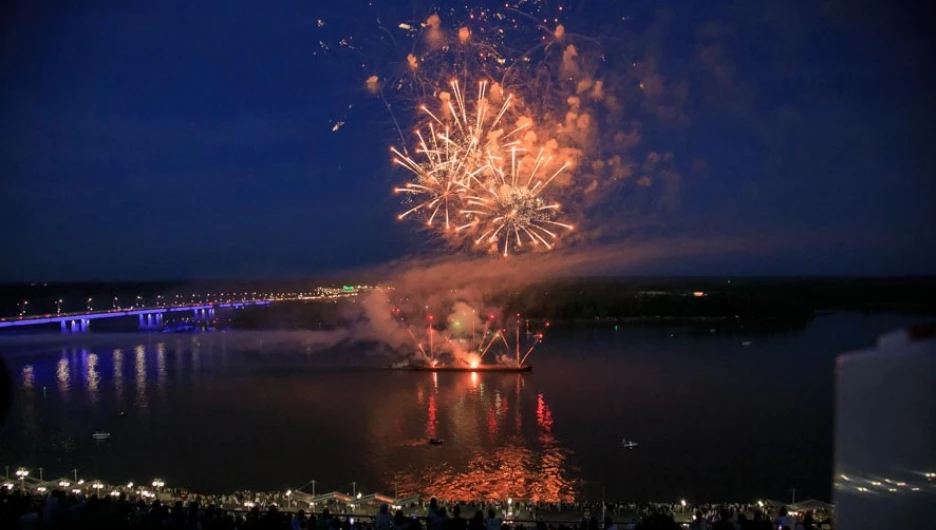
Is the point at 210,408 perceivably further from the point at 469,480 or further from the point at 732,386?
the point at 732,386

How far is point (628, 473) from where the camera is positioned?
9.21 meters

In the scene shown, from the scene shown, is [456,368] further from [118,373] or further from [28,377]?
[28,377]

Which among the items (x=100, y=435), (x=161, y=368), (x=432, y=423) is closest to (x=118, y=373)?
(x=161, y=368)

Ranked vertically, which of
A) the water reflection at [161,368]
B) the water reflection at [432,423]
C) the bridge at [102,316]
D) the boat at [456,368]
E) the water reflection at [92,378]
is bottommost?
the boat at [456,368]

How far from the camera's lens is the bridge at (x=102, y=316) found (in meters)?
25.9

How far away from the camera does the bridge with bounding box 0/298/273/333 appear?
2589 cm

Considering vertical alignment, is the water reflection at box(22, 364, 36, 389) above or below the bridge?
below

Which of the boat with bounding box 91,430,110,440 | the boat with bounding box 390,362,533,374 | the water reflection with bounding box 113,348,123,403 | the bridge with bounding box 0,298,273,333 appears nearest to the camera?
the boat with bounding box 91,430,110,440

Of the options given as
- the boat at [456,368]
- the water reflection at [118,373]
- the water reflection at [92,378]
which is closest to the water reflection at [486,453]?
the boat at [456,368]

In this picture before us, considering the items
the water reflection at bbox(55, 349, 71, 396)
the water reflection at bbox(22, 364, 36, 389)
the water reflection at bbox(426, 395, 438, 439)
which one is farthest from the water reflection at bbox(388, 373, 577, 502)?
the water reflection at bbox(22, 364, 36, 389)

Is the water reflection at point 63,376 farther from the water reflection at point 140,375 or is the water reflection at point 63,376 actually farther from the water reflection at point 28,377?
the water reflection at point 140,375

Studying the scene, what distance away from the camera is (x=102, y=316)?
29609 millimetres

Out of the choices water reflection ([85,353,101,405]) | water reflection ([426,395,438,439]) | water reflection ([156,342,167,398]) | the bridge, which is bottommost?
water reflection ([426,395,438,439])

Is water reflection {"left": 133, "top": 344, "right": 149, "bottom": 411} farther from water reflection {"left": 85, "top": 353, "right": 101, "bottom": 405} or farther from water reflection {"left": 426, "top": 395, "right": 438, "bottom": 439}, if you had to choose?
water reflection {"left": 426, "top": 395, "right": 438, "bottom": 439}
